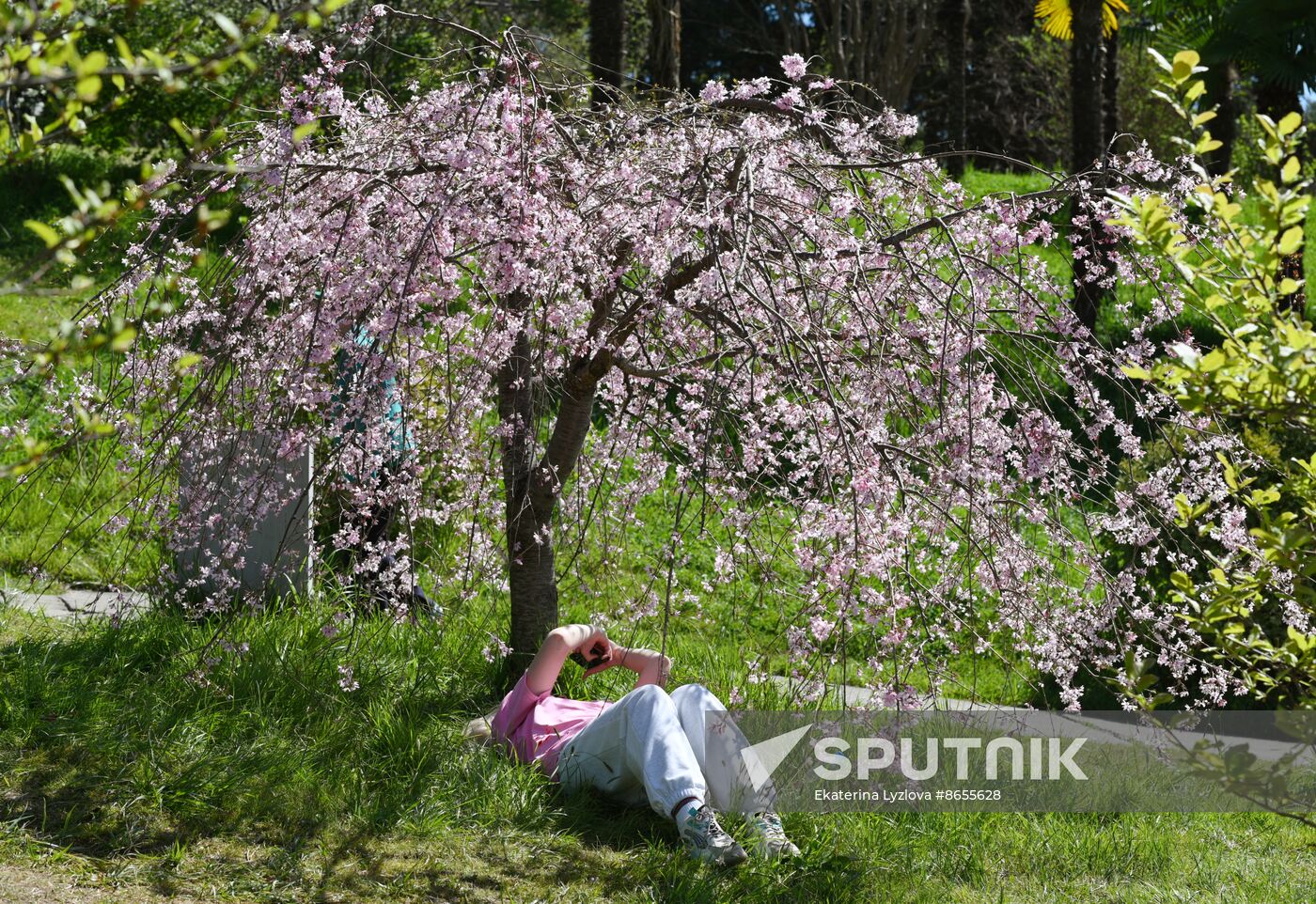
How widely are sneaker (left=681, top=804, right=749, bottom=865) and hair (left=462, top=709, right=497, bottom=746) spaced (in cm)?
87

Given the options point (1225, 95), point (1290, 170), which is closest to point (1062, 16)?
point (1225, 95)

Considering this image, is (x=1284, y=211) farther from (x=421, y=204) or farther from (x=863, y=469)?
(x=421, y=204)

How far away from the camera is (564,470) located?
4562 mm

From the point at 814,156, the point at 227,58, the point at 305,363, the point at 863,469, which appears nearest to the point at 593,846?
the point at 863,469

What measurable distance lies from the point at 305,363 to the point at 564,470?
1371 millimetres

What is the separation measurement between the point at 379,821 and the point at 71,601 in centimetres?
298

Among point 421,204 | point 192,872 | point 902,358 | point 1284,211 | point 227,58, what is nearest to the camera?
point 227,58

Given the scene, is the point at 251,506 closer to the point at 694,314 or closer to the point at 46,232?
the point at 694,314

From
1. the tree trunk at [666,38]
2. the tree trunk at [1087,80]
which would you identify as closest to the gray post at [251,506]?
the tree trunk at [666,38]

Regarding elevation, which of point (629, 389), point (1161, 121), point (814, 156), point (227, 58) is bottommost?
point (629, 389)

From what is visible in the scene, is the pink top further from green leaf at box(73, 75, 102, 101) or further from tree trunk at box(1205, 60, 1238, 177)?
tree trunk at box(1205, 60, 1238, 177)

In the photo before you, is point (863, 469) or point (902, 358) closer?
point (863, 469)

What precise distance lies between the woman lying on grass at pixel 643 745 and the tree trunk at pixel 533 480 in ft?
1.58

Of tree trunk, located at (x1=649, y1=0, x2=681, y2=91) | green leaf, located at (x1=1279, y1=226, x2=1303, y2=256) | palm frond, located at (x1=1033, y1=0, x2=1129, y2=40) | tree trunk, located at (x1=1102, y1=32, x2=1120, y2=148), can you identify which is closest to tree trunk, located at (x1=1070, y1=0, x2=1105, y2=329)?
palm frond, located at (x1=1033, y1=0, x2=1129, y2=40)
